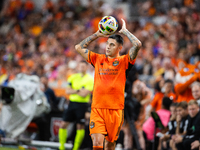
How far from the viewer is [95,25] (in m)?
17.5

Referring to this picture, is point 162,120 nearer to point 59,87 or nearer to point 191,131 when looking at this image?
point 191,131

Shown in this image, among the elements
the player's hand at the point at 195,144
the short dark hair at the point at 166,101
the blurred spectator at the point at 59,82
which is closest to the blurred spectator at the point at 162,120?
the short dark hair at the point at 166,101

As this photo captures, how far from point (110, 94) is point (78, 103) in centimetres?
279

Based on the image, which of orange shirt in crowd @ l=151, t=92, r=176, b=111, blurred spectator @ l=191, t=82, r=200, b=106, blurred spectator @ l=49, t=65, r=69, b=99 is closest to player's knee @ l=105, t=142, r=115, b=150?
blurred spectator @ l=191, t=82, r=200, b=106

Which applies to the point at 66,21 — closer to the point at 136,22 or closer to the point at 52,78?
the point at 136,22

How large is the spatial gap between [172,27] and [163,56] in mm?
2495

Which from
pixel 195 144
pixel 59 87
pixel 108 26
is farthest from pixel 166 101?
pixel 59 87

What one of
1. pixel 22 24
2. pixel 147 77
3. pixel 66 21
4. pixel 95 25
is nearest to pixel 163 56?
pixel 147 77

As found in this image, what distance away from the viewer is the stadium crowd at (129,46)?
735 centimetres

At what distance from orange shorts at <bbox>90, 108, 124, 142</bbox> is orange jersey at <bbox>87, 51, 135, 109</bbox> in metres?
0.10

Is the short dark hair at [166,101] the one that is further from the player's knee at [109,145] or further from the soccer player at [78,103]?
the player's knee at [109,145]

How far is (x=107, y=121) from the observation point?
4.95m

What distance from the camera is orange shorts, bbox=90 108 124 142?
16.1ft

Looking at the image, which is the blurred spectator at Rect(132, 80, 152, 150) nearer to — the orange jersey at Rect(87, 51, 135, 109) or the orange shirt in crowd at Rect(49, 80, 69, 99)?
the orange jersey at Rect(87, 51, 135, 109)
